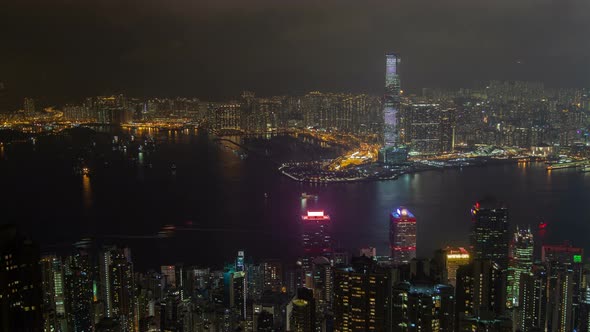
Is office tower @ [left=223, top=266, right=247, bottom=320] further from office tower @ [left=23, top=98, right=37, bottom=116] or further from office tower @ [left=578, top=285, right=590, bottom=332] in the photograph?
office tower @ [left=578, top=285, right=590, bottom=332]

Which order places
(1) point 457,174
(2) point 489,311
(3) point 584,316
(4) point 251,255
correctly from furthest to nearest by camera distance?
(1) point 457,174 → (4) point 251,255 → (3) point 584,316 → (2) point 489,311

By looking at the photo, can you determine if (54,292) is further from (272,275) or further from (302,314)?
(272,275)

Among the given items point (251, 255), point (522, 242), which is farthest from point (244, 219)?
point (522, 242)

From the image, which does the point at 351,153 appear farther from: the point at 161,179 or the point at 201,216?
the point at 201,216

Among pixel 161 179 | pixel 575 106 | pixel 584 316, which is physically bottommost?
pixel 584 316

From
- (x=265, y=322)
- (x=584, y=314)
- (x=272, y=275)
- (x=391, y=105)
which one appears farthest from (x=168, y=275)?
(x=391, y=105)

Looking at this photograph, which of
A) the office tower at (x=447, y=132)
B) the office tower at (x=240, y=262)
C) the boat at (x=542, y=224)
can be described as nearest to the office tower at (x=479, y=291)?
the office tower at (x=240, y=262)
